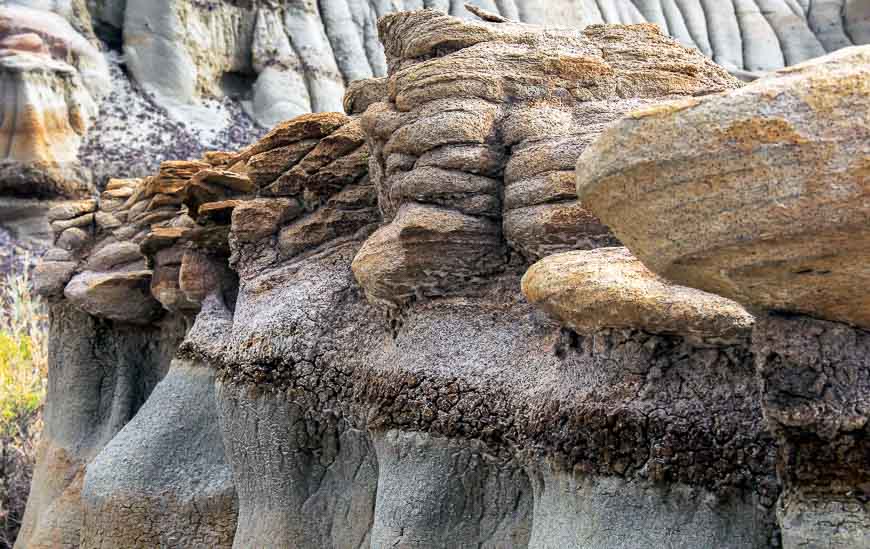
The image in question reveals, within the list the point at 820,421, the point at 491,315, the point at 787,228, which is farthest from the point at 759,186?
the point at 491,315

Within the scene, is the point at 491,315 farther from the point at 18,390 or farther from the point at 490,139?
the point at 18,390

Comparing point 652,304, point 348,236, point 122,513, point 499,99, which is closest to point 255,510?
point 122,513

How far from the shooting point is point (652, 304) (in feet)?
6.07

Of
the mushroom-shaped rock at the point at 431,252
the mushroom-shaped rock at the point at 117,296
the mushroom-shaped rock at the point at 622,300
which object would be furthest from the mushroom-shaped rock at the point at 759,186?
the mushroom-shaped rock at the point at 117,296

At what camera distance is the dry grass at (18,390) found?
5.51m

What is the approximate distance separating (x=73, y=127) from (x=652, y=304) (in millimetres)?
9914

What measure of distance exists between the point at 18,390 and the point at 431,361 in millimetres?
5207

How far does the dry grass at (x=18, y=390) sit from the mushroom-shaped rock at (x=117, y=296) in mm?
1679

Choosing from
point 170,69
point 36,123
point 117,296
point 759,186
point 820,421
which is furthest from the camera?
point 170,69

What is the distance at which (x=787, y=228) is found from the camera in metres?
1.32

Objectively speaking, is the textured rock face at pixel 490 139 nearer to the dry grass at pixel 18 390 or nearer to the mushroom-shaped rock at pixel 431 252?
the mushroom-shaped rock at pixel 431 252

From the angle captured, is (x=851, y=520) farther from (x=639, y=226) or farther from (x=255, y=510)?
(x=255, y=510)

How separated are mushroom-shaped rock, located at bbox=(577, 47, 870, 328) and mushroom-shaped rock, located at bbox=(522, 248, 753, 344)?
1.03 ft

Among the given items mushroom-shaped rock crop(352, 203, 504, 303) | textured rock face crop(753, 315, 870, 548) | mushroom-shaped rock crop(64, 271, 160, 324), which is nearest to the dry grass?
mushroom-shaped rock crop(64, 271, 160, 324)
